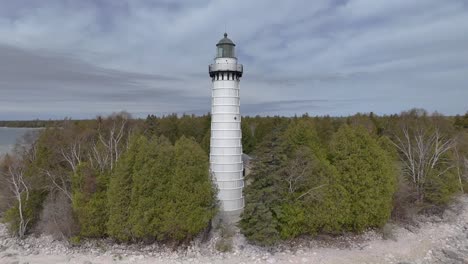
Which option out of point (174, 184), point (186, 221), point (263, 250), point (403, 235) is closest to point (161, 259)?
point (186, 221)

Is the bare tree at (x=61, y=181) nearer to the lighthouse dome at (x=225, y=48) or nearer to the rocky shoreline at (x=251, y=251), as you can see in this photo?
the rocky shoreline at (x=251, y=251)

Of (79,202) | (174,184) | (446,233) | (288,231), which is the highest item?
(174,184)

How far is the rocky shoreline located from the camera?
18531mm

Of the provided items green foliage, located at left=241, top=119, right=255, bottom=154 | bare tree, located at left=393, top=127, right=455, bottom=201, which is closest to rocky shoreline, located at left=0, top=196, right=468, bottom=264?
bare tree, located at left=393, top=127, right=455, bottom=201

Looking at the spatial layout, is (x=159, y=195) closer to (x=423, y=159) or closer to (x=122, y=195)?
(x=122, y=195)

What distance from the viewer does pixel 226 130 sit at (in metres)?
21.2

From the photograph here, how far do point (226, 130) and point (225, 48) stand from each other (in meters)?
5.60

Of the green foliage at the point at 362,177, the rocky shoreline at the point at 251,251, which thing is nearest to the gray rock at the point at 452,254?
the rocky shoreline at the point at 251,251

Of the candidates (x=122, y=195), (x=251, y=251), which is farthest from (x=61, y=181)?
(x=251, y=251)

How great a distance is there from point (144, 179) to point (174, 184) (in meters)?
1.86

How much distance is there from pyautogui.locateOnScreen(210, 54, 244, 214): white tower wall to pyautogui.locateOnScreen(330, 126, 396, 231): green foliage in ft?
22.9

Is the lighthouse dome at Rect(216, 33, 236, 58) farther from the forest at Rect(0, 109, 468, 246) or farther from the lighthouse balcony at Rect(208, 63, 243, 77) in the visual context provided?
the forest at Rect(0, 109, 468, 246)

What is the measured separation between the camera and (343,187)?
2048 cm

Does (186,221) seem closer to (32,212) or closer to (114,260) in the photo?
(114,260)
